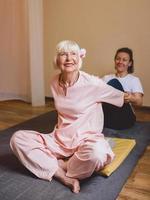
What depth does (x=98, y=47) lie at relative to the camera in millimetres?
3635

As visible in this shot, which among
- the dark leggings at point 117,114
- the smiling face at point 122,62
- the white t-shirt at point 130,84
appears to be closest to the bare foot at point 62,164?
the dark leggings at point 117,114

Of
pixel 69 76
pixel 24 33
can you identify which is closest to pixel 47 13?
pixel 24 33

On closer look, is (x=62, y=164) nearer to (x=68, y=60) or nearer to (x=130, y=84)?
(x=68, y=60)

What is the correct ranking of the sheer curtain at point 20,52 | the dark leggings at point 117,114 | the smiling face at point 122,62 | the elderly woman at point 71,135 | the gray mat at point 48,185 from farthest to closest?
the sheer curtain at point 20,52 → the smiling face at point 122,62 → the dark leggings at point 117,114 → the elderly woman at point 71,135 → the gray mat at point 48,185

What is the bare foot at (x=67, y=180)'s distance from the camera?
1.54 metres

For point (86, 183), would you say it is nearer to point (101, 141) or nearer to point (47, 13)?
point (101, 141)

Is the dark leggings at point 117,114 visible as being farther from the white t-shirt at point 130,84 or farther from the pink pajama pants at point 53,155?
the pink pajama pants at point 53,155

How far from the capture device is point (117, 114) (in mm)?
2473

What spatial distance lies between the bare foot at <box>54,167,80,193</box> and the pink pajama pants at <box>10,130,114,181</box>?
0.02m

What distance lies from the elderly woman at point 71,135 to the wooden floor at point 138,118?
20cm

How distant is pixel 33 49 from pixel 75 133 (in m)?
2.15

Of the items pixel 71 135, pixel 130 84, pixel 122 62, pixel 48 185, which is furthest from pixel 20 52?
pixel 48 185

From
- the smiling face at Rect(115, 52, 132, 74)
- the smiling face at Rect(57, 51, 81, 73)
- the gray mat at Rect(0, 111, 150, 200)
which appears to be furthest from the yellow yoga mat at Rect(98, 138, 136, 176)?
the smiling face at Rect(115, 52, 132, 74)

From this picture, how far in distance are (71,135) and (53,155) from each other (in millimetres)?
157
